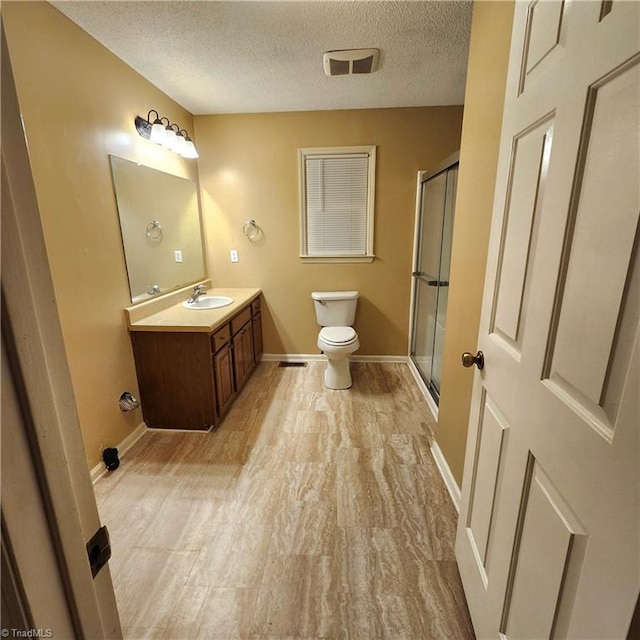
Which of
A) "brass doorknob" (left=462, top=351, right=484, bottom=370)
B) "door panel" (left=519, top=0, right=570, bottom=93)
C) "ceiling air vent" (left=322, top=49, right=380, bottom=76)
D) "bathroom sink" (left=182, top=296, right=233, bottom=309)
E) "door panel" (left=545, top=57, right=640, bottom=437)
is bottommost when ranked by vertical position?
"bathroom sink" (left=182, top=296, right=233, bottom=309)

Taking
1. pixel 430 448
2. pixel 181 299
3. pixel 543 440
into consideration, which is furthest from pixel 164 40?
pixel 430 448

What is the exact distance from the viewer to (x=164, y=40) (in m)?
1.87

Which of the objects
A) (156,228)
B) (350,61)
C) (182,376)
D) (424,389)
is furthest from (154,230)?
(424,389)

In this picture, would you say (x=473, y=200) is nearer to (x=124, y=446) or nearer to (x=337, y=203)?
(x=337, y=203)

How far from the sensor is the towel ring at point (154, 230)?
240cm

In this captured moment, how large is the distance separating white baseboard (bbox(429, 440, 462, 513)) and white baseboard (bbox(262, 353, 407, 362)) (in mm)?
1419

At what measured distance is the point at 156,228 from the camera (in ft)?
8.16

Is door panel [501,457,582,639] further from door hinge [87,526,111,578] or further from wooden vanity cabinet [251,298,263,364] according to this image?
wooden vanity cabinet [251,298,263,364]

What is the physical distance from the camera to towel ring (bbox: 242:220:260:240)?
3236 millimetres

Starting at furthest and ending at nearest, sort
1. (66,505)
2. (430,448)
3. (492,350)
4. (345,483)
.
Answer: (430,448) → (345,483) → (492,350) → (66,505)

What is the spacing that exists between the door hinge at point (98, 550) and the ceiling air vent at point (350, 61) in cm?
248

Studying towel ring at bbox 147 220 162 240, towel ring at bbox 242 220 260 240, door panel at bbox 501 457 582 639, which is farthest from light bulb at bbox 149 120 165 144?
door panel at bbox 501 457 582 639

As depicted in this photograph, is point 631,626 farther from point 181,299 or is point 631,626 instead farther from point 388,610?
point 181,299

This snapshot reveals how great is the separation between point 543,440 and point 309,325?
2812mm
